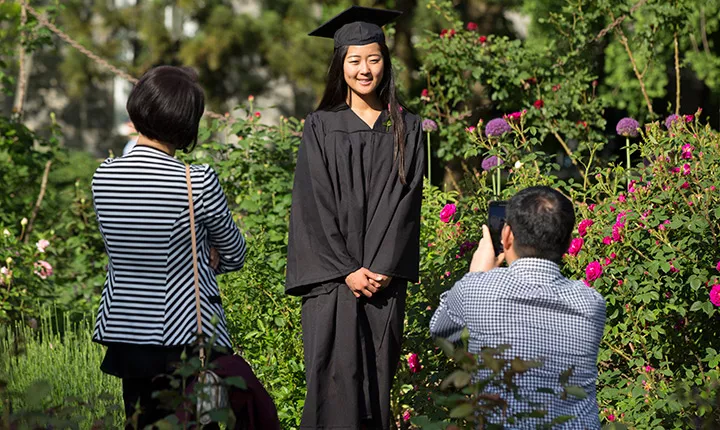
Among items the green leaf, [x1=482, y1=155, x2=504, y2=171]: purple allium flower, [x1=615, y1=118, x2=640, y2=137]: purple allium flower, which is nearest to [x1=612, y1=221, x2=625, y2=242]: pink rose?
[x1=482, y1=155, x2=504, y2=171]: purple allium flower

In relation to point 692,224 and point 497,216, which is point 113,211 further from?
point 692,224

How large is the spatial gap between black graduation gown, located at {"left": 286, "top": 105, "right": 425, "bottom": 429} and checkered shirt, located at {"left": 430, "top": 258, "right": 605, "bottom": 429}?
0.94 meters

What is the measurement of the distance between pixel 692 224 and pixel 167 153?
1947 millimetres

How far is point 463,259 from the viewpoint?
4.36 metres

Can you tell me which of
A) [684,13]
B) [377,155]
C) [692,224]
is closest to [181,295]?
[377,155]

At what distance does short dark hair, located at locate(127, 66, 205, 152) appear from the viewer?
3.05 m

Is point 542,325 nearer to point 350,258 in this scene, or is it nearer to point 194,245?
point 194,245

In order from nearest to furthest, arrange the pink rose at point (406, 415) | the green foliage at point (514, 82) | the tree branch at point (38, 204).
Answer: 1. the pink rose at point (406, 415)
2. the green foliage at point (514, 82)
3. the tree branch at point (38, 204)

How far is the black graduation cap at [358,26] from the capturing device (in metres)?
4.04

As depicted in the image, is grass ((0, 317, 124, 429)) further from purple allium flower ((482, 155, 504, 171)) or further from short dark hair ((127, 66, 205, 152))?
purple allium flower ((482, 155, 504, 171))

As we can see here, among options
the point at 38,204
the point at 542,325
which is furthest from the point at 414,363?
the point at 38,204

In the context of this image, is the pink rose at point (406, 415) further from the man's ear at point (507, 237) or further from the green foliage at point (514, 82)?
the green foliage at point (514, 82)

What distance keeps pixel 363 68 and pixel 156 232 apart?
1288mm

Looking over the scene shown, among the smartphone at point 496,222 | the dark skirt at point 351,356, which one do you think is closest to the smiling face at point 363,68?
the dark skirt at point 351,356
